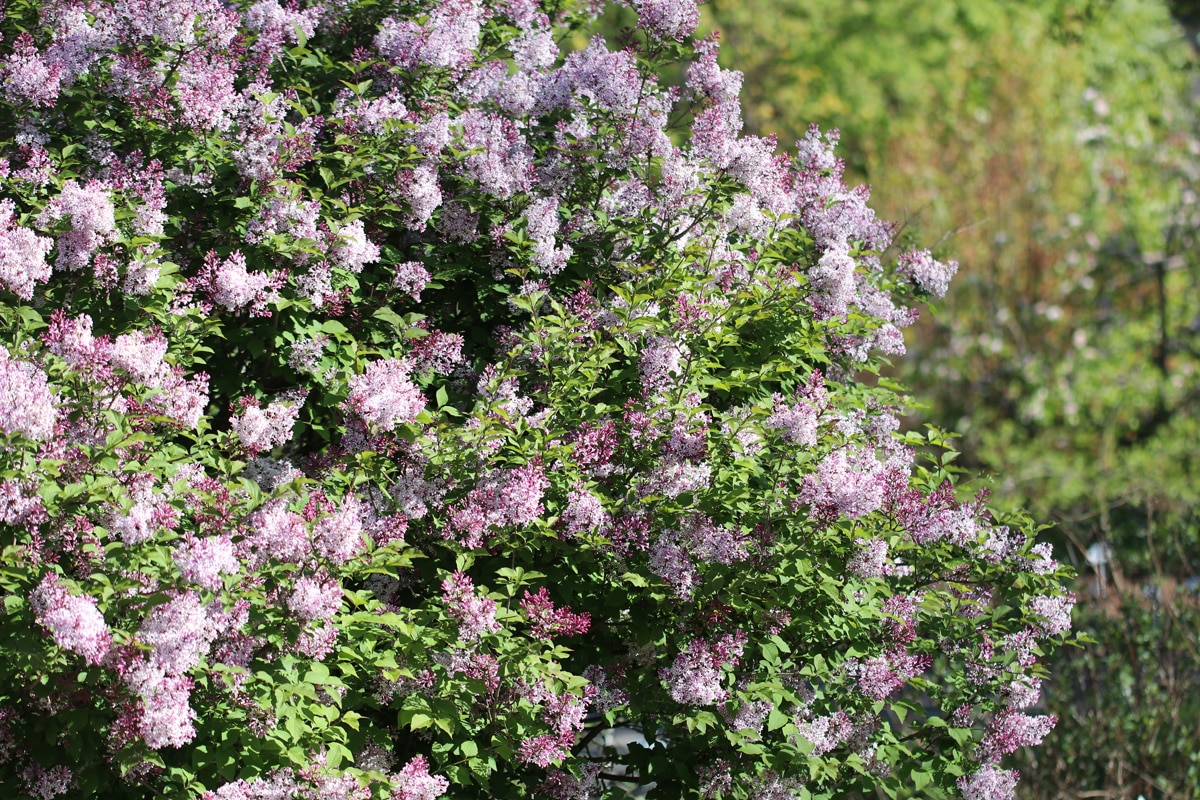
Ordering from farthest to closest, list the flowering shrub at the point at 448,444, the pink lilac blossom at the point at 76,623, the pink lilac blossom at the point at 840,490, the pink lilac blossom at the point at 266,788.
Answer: the pink lilac blossom at the point at 840,490 < the flowering shrub at the point at 448,444 < the pink lilac blossom at the point at 266,788 < the pink lilac blossom at the point at 76,623

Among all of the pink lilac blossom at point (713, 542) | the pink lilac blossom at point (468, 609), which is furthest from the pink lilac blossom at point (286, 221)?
the pink lilac blossom at point (713, 542)

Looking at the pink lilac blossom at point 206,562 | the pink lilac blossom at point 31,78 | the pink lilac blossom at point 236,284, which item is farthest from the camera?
the pink lilac blossom at point 31,78

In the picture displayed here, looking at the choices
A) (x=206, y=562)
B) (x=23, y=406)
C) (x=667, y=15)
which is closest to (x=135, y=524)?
(x=206, y=562)

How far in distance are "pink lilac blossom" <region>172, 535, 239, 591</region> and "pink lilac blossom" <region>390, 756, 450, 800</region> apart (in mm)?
743

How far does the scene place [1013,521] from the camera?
4355mm

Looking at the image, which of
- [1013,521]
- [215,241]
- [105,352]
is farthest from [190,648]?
[1013,521]

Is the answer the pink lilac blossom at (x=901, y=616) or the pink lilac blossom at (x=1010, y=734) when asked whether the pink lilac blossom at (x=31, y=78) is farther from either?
the pink lilac blossom at (x=1010, y=734)

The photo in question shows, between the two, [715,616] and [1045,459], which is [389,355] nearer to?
[715,616]

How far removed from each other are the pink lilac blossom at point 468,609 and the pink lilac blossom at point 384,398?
20.4 inches

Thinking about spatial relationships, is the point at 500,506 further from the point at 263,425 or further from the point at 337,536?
the point at 263,425

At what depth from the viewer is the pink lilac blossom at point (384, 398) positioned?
3.64m

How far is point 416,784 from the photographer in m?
3.33

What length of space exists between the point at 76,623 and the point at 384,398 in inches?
43.2

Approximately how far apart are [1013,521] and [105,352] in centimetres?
295
